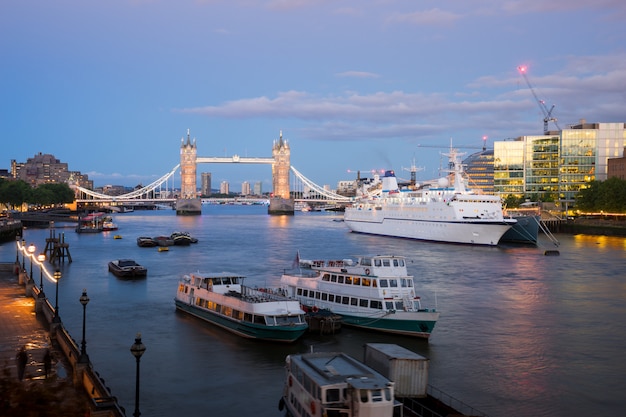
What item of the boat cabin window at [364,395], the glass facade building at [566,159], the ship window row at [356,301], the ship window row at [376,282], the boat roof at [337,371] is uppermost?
the glass facade building at [566,159]

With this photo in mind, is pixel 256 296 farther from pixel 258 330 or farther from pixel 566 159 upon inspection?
pixel 566 159

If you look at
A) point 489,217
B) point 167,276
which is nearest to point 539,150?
point 489,217

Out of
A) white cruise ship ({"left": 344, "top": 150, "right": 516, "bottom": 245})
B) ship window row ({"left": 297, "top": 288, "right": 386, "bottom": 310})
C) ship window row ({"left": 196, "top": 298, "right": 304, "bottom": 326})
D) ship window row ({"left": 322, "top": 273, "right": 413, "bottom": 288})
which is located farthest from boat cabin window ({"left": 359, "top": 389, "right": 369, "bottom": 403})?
white cruise ship ({"left": 344, "top": 150, "right": 516, "bottom": 245})

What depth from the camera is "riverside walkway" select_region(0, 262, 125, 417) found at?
28.3ft

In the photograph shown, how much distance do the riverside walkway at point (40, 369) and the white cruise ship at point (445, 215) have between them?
184 feet

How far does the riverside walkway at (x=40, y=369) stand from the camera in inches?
340

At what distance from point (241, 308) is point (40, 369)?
10844 millimetres

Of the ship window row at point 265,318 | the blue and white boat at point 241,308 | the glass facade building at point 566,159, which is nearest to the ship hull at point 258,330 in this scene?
the blue and white boat at point 241,308

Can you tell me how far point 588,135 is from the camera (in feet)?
439

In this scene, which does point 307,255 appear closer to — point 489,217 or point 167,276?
point 167,276

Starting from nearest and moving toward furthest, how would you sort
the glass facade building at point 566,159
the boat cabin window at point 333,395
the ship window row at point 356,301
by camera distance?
the boat cabin window at point 333,395
the ship window row at point 356,301
the glass facade building at point 566,159

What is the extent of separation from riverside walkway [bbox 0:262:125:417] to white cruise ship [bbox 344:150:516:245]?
5615cm

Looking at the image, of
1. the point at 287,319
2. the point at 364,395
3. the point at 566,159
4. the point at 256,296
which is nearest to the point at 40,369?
the point at 364,395

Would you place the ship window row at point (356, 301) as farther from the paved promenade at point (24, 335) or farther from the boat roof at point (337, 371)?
the paved promenade at point (24, 335)
